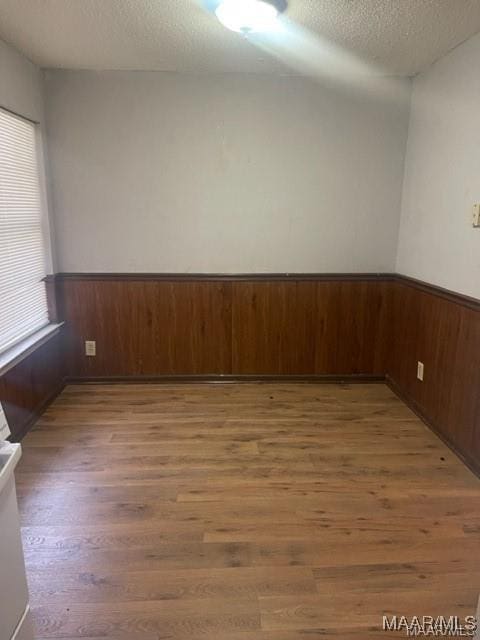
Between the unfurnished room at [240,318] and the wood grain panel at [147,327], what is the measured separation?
0.02 metres

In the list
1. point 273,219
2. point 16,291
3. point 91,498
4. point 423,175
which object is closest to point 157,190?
point 273,219

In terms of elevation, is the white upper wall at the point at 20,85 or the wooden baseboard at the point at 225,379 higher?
the white upper wall at the point at 20,85

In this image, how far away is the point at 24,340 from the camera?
288 cm

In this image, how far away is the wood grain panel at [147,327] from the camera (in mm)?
3383

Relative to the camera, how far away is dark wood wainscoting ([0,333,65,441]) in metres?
2.54

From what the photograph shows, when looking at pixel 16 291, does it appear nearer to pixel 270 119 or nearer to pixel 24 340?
pixel 24 340

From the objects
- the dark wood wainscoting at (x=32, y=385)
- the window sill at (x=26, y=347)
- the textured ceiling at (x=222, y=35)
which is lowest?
the dark wood wainscoting at (x=32, y=385)

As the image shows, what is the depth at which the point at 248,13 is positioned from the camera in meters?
2.04

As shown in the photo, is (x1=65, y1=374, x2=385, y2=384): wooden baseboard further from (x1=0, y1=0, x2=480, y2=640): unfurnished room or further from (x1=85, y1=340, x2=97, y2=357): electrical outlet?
(x1=85, y1=340, x2=97, y2=357): electrical outlet

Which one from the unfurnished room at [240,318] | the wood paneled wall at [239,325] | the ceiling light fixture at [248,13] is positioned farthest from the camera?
the wood paneled wall at [239,325]

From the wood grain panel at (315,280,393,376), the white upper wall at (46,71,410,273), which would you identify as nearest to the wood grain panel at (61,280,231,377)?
the white upper wall at (46,71,410,273)

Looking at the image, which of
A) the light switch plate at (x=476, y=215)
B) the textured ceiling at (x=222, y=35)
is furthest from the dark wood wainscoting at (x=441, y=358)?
the textured ceiling at (x=222, y=35)

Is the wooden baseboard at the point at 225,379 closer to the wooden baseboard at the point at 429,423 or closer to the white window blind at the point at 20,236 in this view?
the wooden baseboard at the point at 429,423

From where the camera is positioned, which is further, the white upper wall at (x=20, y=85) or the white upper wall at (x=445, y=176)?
the white upper wall at (x=20, y=85)
